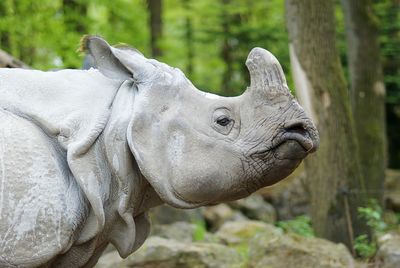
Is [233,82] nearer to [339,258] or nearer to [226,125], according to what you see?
[339,258]

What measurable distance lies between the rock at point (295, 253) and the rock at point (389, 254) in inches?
10.8

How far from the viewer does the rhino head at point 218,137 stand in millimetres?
3873

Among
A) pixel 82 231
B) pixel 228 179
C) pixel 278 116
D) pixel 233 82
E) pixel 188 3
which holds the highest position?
pixel 278 116

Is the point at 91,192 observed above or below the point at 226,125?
below

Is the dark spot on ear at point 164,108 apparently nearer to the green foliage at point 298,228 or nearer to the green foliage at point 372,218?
the green foliage at point 372,218

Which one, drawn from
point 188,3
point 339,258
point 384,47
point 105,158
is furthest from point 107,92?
point 188,3

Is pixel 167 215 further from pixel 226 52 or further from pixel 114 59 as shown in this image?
pixel 226 52

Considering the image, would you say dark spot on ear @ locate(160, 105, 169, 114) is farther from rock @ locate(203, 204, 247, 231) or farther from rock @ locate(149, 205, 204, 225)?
rock @ locate(203, 204, 247, 231)

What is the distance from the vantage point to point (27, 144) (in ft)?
12.8

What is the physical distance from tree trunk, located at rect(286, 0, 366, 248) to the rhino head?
559 cm

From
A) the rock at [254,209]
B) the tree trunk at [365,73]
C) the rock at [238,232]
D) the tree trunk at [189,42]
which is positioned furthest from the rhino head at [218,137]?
the tree trunk at [189,42]

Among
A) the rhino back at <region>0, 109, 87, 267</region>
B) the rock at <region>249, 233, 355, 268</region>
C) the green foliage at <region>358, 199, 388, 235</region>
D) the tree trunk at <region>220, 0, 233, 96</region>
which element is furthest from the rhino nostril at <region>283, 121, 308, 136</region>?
the tree trunk at <region>220, 0, 233, 96</region>

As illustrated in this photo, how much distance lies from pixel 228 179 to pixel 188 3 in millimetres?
17717

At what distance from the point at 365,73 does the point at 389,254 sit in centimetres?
615
